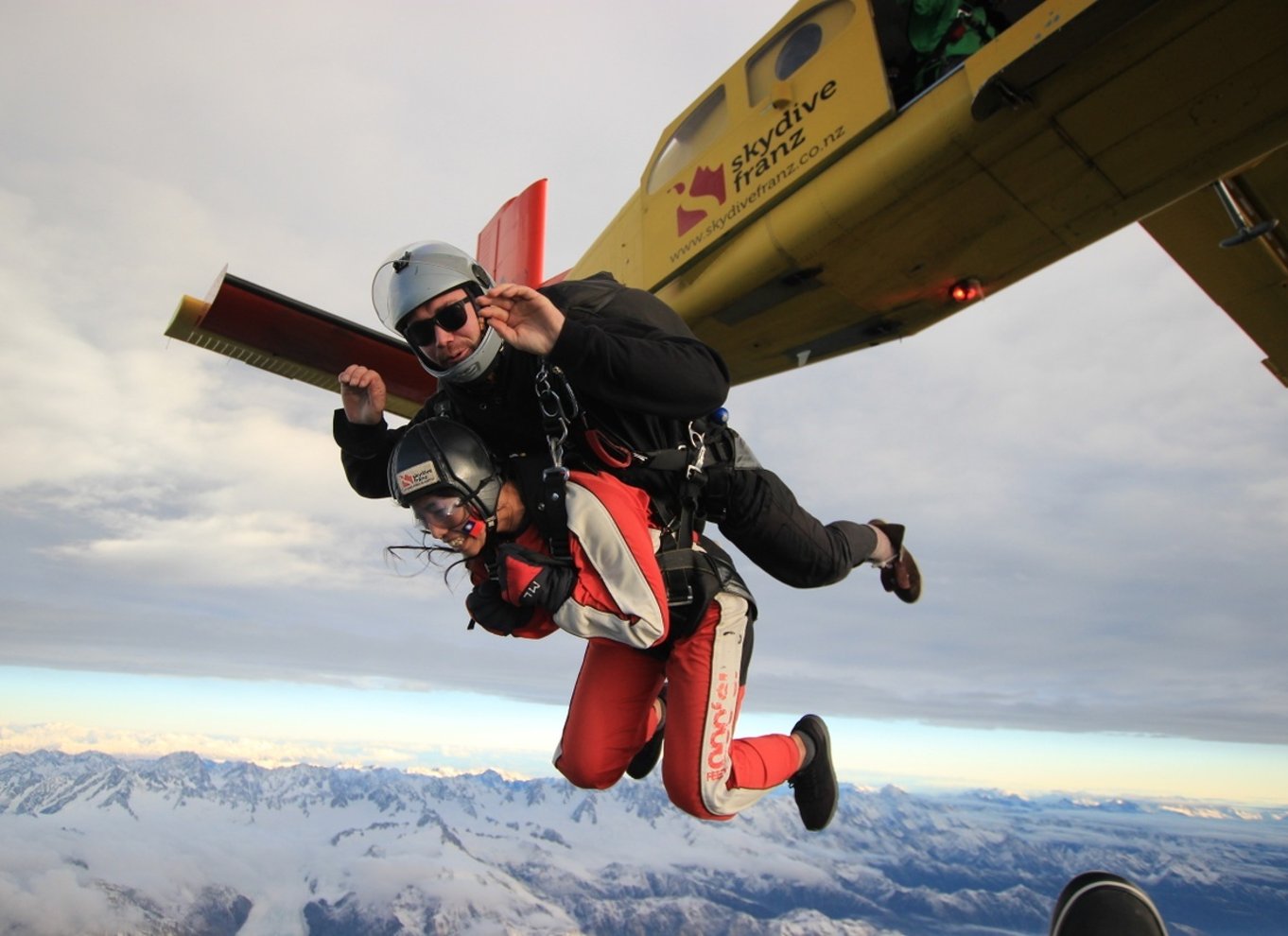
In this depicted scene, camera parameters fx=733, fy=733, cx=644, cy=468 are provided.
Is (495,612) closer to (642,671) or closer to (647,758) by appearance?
(642,671)

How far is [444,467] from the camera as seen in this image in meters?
2.54

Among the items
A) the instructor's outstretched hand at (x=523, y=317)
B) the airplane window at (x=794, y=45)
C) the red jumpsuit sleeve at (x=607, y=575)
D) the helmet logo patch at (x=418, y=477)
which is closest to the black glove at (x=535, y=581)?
the red jumpsuit sleeve at (x=607, y=575)

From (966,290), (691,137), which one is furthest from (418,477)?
(691,137)

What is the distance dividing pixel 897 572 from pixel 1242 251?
15.2 feet

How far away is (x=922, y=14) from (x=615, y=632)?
4.64m

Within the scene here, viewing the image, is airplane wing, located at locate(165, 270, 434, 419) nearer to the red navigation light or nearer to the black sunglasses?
the black sunglasses

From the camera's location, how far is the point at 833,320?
5.48 metres

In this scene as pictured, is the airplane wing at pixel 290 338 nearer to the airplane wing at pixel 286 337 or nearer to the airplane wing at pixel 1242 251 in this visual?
the airplane wing at pixel 286 337

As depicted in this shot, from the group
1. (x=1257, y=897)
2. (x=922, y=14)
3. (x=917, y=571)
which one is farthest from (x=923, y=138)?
(x=1257, y=897)

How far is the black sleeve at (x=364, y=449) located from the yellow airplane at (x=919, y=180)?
120cm

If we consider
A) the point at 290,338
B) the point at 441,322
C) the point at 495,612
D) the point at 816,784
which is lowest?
the point at 816,784

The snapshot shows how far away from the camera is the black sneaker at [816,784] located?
3.57 m

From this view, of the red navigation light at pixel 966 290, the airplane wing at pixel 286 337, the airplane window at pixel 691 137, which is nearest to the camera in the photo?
the airplane wing at pixel 286 337

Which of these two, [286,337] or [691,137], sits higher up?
[691,137]
